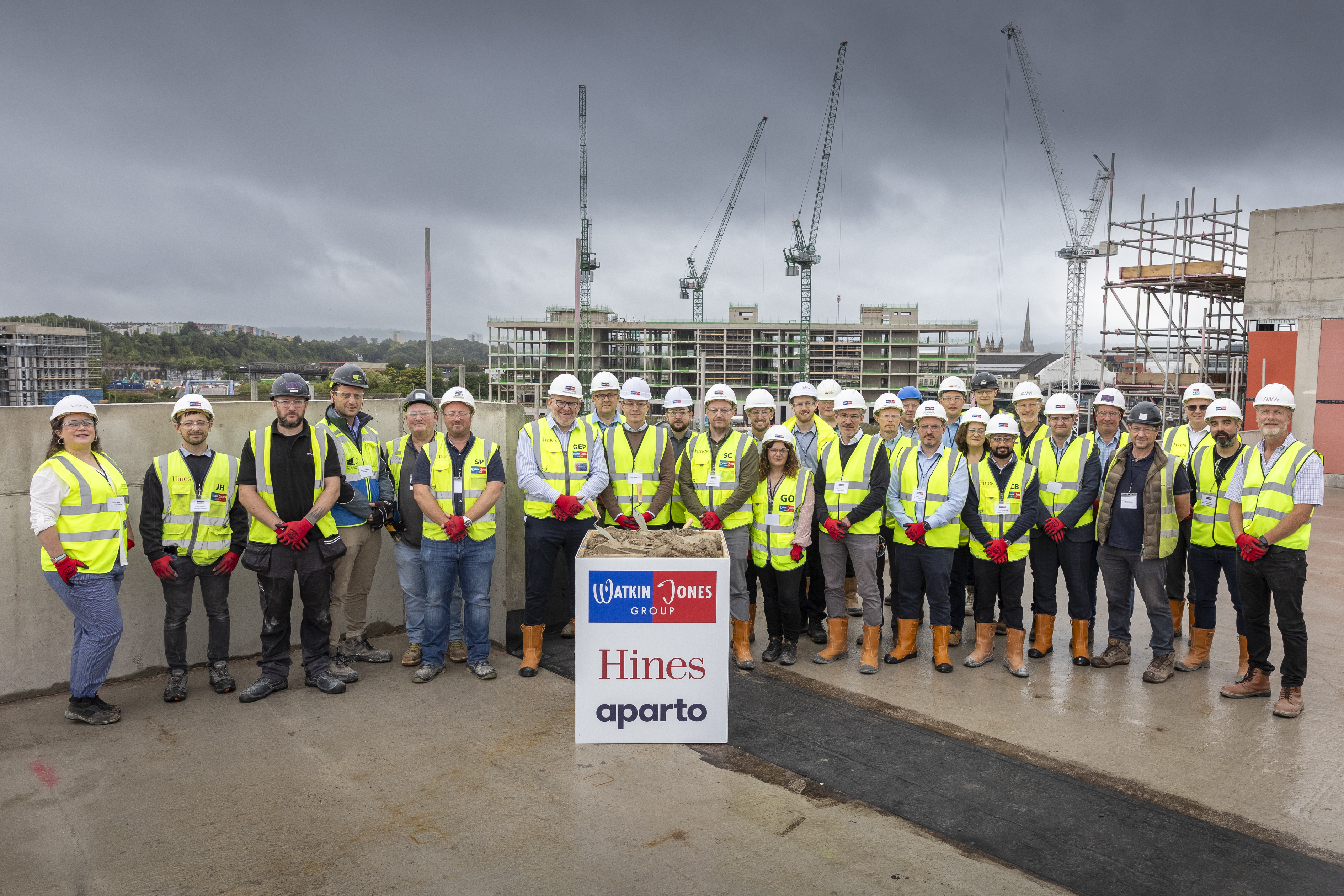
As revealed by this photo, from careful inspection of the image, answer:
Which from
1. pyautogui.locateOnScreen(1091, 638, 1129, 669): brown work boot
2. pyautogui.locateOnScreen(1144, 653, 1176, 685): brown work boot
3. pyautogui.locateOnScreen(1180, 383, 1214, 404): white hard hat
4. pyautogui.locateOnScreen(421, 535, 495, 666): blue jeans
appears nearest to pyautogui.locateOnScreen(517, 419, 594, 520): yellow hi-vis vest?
pyautogui.locateOnScreen(421, 535, 495, 666): blue jeans

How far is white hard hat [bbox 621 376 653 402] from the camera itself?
6.09 m

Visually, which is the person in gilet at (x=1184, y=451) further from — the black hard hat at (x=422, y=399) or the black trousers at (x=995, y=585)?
the black hard hat at (x=422, y=399)

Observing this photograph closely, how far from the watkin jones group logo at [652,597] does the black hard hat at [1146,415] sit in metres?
3.33

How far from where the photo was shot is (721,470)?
233 inches

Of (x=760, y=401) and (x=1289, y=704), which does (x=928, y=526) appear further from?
(x=1289, y=704)

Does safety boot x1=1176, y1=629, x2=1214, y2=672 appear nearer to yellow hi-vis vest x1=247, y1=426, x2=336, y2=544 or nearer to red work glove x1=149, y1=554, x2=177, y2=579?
yellow hi-vis vest x1=247, y1=426, x2=336, y2=544

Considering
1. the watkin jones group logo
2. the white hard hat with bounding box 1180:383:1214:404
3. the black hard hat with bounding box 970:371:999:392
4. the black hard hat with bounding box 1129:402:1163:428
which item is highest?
the black hard hat with bounding box 970:371:999:392

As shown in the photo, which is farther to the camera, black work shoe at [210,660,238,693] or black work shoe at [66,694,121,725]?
black work shoe at [210,660,238,693]

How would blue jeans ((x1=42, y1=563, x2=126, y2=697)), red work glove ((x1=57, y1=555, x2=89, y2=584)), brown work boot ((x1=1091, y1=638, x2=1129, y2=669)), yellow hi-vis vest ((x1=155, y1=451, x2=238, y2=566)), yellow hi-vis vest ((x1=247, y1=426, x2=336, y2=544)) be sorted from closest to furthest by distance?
red work glove ((x1=57, y1=555, x2=89, y2=584)) < blue jeans ((x1=42, y1=563, x2=126, y2=697)) < yellow hi-vis vest ((x1=155, y1=451, x2=238, y2=566)) < yellow hi-vis vest ((x1=247, y1=426, x2=336, y2=544)) < brown work boot ((x1=1091, y1=638, x2=1129, y2=669))

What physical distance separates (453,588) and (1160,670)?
16.3 ft

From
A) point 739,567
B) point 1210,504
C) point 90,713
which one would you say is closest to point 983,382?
point 1210,504

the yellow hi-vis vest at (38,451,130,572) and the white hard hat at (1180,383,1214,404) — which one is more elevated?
the white hard hat at (1180,383,1214,404)

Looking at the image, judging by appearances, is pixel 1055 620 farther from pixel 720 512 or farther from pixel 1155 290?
pixel 1155 290

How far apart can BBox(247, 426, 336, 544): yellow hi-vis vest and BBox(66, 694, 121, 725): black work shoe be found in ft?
4.03
